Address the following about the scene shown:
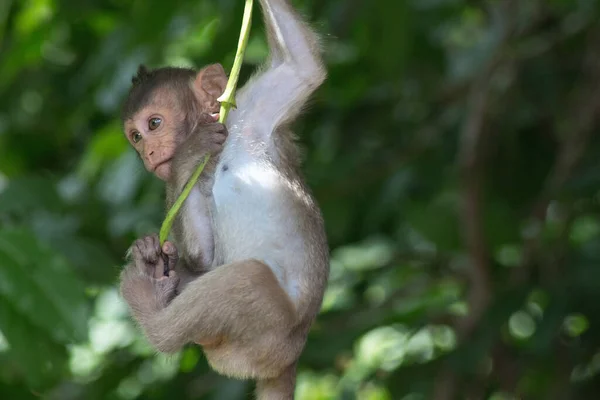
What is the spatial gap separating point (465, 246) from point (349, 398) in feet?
4.11

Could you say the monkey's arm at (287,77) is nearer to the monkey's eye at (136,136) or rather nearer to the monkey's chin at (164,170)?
the monkey's chin at (164,170)

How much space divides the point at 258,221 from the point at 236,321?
0.37 metres

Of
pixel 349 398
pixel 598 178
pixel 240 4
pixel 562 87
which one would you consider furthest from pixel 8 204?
pixel 562 87

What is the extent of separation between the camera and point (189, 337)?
3.16m

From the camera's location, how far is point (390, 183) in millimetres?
7129

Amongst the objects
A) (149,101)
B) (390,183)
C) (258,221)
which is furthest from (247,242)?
(390,183)

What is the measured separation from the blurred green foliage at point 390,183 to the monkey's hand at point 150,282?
1.89m

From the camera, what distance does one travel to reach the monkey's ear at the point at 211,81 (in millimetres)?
3828

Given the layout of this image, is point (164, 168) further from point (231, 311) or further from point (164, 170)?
point (231, 311)

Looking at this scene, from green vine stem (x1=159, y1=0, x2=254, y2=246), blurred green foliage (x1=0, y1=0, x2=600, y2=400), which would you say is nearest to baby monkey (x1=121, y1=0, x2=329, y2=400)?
green vine stem (x1=159, y1=0, x2=254, y2=246)

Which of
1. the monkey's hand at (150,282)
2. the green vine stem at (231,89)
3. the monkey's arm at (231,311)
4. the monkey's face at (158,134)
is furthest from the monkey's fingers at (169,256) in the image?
the monkey's face at (158,134)

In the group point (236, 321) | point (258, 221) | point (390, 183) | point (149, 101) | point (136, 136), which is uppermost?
point (149, 101)

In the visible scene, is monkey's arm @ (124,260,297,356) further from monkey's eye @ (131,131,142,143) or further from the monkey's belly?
monkey's eye @ (131,131,142,143)

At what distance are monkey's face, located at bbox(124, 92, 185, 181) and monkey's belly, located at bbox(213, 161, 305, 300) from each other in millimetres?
466
